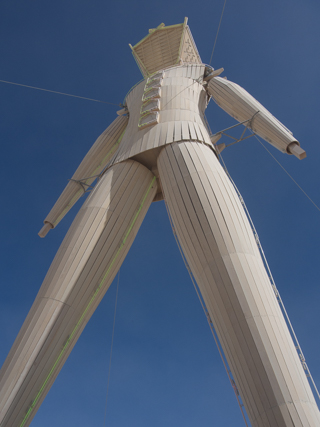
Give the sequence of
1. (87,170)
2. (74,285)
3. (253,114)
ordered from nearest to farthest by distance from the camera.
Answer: (74,285), (253,114), (87,170)

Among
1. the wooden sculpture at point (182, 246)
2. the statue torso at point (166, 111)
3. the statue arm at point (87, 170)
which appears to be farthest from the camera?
the statue arm at point (87, 170)

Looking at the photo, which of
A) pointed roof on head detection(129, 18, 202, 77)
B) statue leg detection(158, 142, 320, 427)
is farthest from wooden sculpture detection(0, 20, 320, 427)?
pointed roof on head detection(129, 18, 202, 77)

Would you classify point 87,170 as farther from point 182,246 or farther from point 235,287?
point 235,287

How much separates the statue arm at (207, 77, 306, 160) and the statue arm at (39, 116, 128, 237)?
3691 mm

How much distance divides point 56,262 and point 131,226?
2309 millimetres

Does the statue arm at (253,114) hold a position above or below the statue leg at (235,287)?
above

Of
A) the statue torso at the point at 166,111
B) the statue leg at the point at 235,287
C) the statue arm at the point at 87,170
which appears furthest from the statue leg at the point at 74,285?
the statue arm at the point at 87,170

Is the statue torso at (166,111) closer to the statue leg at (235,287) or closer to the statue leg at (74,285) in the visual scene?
the statue leg at (235,287)

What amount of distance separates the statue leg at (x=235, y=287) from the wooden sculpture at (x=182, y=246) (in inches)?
0.9

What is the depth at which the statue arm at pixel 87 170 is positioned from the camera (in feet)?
44.9

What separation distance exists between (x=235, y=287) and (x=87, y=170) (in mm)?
7565

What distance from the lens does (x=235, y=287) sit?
8852 mm

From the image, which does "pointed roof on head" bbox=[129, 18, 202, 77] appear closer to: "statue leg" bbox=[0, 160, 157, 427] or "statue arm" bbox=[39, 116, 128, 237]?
"statue arm" bbox=[39, 116, 128, 237]

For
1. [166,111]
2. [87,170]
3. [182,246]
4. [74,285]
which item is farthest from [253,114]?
[74,285]
